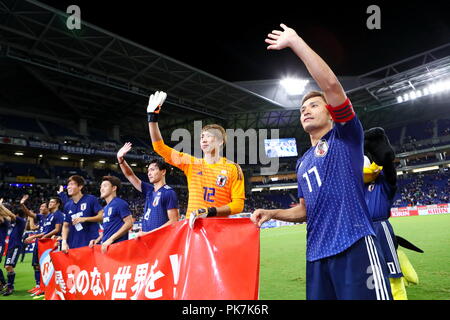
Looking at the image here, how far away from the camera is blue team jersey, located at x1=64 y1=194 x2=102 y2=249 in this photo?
5.50m

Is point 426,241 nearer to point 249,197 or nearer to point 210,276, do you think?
point 210,276

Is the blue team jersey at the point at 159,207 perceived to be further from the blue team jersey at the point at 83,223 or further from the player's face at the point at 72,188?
the player's face at the point at 72,188

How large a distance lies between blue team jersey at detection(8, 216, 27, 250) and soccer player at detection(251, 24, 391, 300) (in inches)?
334

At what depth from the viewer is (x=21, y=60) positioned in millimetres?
21328

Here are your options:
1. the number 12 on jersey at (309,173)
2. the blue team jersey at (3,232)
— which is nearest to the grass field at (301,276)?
the blue team jersey at (3,232)

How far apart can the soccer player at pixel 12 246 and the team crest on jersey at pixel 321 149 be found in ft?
24.6

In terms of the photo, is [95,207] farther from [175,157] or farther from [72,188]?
[175,157]

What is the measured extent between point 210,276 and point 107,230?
303 cm

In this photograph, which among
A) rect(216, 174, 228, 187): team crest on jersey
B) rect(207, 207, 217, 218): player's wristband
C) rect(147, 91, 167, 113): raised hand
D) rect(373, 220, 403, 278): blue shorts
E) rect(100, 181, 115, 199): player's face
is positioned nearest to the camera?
rect(207, 207, 217, 218): player's wristband

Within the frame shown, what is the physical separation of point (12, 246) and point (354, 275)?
9.10m

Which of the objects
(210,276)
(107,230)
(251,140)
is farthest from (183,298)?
(251,140)

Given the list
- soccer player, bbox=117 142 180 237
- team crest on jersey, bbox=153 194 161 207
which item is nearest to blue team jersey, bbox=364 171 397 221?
soccer player, bbox=117 142 180 237

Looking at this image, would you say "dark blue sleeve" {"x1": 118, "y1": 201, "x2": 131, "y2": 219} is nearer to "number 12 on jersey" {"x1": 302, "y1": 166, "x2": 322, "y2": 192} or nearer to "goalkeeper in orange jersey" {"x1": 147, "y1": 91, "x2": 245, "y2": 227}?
"goalkeeper in orange jersey" {"x1": 147, "y1": 91, "x2": 245, "y2": 227}

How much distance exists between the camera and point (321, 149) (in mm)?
2121
